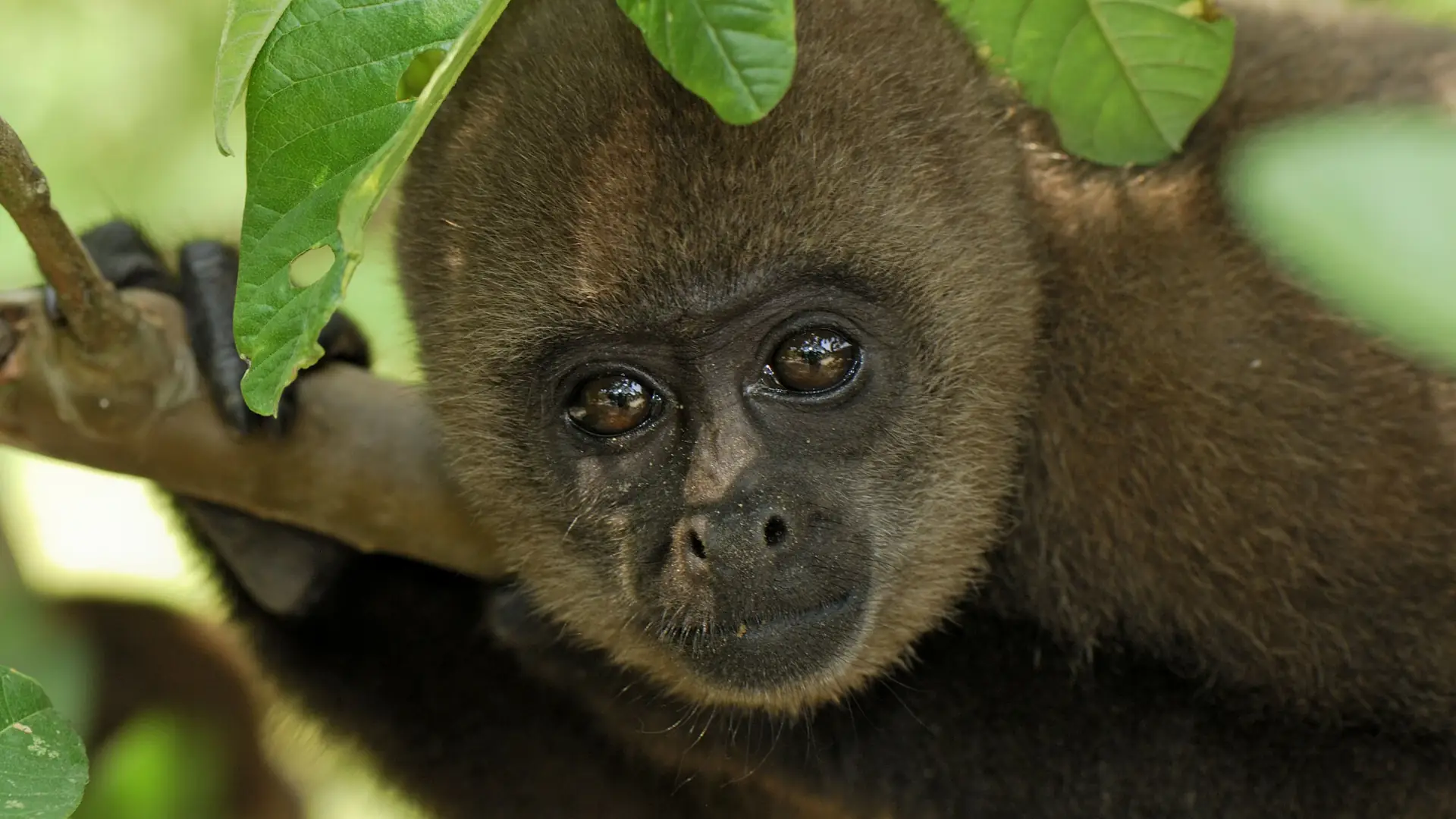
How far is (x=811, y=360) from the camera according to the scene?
2826mm

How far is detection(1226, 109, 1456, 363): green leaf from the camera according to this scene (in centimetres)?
111

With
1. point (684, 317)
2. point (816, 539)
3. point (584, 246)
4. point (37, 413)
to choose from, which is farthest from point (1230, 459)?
point (37, 413)

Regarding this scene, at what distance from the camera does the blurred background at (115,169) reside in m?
4.79

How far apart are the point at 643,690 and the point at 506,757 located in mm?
635

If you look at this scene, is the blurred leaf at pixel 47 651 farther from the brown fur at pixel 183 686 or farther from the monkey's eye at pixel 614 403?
the monkey's eye at pixel 614 403

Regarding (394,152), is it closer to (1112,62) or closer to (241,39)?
(241,39)

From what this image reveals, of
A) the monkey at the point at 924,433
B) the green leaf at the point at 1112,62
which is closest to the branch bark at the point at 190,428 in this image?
the monkey at the point at 924,433

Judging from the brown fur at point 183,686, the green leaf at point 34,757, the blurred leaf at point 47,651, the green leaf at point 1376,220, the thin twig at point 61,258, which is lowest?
the brown fur at point 183,686

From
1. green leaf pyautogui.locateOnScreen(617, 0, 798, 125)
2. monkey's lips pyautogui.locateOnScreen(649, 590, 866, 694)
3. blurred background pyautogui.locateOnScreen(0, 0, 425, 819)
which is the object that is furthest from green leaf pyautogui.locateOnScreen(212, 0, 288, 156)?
blurred background pyautogui.locateOnScreen(0, 0, 425, 819)

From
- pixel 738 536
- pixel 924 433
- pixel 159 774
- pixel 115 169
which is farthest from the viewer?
pixel 115 169

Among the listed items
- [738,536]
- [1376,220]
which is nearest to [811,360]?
[738,536]

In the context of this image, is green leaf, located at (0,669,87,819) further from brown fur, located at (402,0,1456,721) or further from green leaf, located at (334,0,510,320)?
brown fur, located at (402,0,1456,721)

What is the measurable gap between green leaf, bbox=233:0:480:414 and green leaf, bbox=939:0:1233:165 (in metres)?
1.18

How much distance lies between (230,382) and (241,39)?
1.16 m
